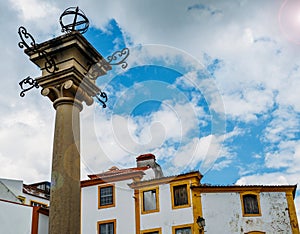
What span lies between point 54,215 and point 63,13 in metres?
3.13

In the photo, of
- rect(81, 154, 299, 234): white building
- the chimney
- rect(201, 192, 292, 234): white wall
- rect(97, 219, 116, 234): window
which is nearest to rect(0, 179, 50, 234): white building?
rect(81, 154, 299, 234): white building

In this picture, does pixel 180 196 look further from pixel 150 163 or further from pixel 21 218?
pixel 21 218

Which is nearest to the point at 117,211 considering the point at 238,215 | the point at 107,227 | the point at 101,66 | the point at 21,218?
the point at 107,227

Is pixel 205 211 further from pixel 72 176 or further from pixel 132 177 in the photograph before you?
pixel 72 176

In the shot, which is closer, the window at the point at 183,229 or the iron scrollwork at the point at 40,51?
the iron scrollwork at the point at 40,51

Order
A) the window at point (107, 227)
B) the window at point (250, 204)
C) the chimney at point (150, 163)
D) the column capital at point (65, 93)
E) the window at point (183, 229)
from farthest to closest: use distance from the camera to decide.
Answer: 1. the chimney at point (150, 163)
2. the window at point (107, 227)
3. the window at point (250, 204)
4. the window at point (183, 229)
5. the column capital at point (65, 93)

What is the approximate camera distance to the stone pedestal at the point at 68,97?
596 centimetres

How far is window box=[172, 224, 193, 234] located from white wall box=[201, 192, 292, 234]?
41.3 inches

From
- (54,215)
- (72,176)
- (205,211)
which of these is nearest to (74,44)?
(72,176)

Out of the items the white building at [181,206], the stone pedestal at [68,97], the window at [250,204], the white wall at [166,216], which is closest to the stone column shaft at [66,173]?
the stone pedestal at [68,97]

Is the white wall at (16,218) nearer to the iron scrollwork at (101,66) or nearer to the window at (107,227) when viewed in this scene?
the iron scrollwork at (101,66)

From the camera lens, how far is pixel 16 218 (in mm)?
15516

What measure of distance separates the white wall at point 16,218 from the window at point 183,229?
46.2ft

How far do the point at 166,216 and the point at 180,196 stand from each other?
159cm
